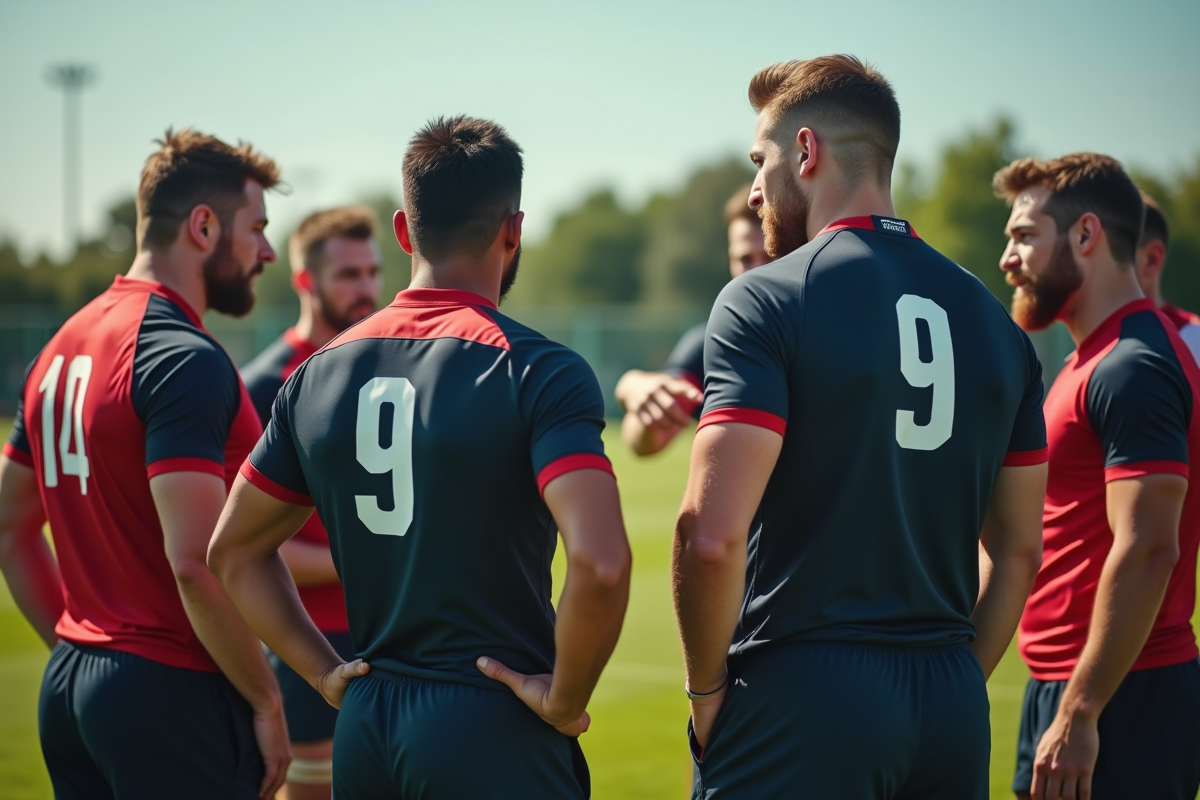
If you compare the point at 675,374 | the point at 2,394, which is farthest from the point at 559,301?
the point at 675,374

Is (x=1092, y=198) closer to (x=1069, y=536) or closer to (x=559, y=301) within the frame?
(x=1069, y=536)

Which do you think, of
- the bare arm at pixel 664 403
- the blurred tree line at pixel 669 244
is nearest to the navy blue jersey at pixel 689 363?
the bare arm at pixel 664 403

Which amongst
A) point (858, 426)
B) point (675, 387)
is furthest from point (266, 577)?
point (675, 387)

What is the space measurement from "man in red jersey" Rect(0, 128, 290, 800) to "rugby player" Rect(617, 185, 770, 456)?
153 cm

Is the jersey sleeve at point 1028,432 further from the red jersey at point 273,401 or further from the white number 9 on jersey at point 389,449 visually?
the red jersey at point 273,401

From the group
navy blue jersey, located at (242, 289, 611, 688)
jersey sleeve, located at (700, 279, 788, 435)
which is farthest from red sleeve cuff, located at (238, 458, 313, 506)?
jersey sleeve, located at (700, 279, 788, 435)

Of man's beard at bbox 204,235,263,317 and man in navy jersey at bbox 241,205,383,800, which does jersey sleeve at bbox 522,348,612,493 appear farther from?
man's beard at bbox 204,235,263,317

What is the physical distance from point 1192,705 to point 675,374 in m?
2.91

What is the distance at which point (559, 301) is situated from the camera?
94.1 meters

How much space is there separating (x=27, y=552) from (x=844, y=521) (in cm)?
306

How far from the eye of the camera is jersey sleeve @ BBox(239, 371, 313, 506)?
2.72m

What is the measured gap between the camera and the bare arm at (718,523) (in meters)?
2.43

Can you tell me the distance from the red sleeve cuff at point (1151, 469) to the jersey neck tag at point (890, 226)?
1280 mm

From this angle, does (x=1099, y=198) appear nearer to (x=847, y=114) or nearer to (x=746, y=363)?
(x=847, y=114)
